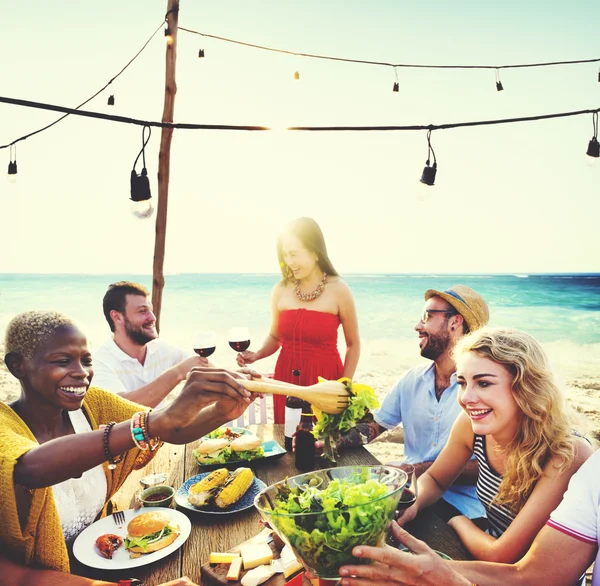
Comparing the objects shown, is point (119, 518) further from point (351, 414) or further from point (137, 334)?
point (137, 334)

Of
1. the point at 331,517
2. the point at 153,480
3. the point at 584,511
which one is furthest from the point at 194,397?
the point at 584,511

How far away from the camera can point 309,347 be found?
3.74 metres

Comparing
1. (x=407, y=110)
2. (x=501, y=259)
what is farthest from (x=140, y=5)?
(x=501, y=259)

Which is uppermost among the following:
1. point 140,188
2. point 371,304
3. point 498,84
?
point 498,84

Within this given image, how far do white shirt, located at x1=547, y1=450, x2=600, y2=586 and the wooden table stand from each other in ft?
1.18

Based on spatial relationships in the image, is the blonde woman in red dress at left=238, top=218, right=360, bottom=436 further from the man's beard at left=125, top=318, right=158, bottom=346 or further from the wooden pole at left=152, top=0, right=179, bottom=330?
the wooden pole at left=152, top=0, right=179, bottom=330

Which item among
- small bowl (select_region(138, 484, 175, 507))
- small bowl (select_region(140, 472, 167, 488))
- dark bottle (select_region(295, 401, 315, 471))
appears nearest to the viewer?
small bowl (select_region(138, 484, 175, 507))

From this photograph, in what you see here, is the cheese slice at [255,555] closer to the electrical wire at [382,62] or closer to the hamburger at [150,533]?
the hamburger at [150,533]

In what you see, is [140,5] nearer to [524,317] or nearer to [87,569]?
[87,569]

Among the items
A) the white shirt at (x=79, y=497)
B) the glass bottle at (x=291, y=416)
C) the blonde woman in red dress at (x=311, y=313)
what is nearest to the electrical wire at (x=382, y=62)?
the blonde woman in red dress at (x=311, y=313)

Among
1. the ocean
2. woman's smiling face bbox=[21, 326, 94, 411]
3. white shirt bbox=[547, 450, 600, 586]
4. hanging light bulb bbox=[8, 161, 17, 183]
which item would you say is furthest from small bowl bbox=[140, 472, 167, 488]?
the ocean

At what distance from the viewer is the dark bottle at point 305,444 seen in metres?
2.15

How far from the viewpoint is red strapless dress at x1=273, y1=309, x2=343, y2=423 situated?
3.69 metres

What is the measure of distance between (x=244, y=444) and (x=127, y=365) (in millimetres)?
1360
